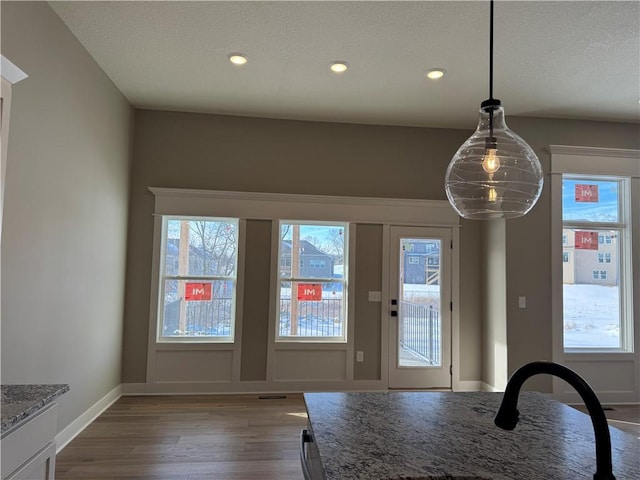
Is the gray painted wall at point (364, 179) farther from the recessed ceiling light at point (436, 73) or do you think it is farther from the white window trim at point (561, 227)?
the recessed ceiling light at point (436, 73)

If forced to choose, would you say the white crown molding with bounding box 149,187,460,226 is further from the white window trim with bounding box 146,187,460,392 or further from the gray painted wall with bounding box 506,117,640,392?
the gray painted wall with bounding box 506,117,640,392

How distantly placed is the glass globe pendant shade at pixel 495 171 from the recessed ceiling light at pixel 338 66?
76.2 inches

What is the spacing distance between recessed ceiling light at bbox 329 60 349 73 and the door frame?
1.95 metres

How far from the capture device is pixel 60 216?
3053 mm

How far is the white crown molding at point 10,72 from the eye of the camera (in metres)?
2.25

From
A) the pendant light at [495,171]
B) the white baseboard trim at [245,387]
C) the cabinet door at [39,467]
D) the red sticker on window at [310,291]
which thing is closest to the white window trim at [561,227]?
the white baseboard trim at [245,387]

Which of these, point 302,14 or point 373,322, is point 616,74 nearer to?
point 302,14

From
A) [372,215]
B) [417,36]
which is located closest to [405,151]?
[372,215]

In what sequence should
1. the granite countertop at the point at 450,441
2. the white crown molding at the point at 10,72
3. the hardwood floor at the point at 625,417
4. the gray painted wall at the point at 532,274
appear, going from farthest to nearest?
the gray painted wall at the point at 532,274, the hardwood floor at the point at 625,417, the white crown molding at the point at 10,72, the granite countertop at the point at 450,441

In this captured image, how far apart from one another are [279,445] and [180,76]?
3286 mm

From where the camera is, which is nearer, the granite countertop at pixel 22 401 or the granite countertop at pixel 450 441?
the granite countertop at pixel 450 441

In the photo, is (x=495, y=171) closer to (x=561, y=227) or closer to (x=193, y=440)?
(x=193, y=440)

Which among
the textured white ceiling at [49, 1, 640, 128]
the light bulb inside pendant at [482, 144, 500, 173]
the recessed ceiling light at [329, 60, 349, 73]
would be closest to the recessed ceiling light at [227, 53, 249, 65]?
the textured white ceiling at [49, 1, 640, 128]

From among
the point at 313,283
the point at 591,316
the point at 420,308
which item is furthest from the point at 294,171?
the point at 591,316
